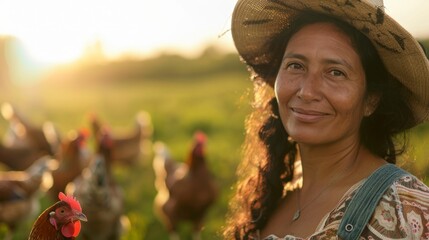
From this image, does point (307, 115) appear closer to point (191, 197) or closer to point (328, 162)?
point (328, 162)

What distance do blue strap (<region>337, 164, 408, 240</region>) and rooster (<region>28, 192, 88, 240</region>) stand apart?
52.1 inches

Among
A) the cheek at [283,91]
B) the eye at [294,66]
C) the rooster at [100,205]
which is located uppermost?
the eye at [294,66]

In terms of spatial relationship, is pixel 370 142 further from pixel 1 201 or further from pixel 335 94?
pixel 1 201

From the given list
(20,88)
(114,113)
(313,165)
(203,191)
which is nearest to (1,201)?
(203,191)

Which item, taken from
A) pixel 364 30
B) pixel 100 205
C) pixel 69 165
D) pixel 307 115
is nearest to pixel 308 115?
pixel 307 115

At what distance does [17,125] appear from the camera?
12727 mm

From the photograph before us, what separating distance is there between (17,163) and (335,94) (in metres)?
9.01

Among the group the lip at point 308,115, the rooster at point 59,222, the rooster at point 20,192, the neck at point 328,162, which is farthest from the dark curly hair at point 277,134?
the rooster at point 20,192

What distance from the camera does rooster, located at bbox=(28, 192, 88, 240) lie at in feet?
10.6

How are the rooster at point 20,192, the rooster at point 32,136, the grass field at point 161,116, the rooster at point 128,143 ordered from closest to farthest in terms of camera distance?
the rooster at point 20,192 → the grass field at point 161,116 → the rooster at point 32,136 → the rooster at point 128,143

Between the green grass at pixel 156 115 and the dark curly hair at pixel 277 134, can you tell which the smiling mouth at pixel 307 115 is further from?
the green grass at pixel 156 115

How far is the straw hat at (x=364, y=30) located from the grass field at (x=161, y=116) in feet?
1.16

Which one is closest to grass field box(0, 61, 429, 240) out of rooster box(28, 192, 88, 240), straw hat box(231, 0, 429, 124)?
straw hat box(231, 0, 429, 124)

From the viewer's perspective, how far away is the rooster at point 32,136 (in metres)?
11.9
